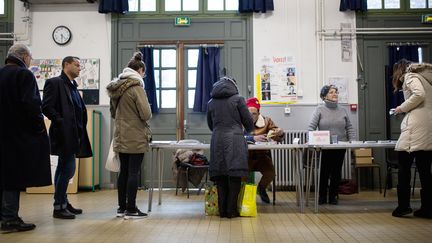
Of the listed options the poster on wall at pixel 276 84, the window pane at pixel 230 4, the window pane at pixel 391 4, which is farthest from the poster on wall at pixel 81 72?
the window pane at pixel 391 4

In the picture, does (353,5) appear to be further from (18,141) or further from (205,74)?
(18,141)

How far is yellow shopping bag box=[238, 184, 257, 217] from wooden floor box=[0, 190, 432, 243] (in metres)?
0.09

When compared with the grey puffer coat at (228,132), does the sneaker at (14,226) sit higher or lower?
lower

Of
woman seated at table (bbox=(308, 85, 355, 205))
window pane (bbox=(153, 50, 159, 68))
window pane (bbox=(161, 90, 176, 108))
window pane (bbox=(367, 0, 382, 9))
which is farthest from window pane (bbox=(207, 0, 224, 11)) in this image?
woman seated at table (bbox=(308, 85, 355, 205))

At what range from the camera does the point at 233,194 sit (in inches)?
159

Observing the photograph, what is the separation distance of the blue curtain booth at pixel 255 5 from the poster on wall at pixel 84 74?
233cm

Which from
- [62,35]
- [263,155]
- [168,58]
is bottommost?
[263,155]

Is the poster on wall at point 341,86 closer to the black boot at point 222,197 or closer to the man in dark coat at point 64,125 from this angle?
the black boot at point 222,197

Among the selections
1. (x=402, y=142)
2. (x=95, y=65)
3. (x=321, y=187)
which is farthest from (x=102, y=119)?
(x=402, y=142)

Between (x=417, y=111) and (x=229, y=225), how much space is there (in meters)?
1.89

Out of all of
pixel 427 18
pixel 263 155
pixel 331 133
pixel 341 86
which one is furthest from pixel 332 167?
pixel 427 18

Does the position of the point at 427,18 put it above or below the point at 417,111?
above

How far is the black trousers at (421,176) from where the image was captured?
395cm

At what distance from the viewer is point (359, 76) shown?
684 cm
